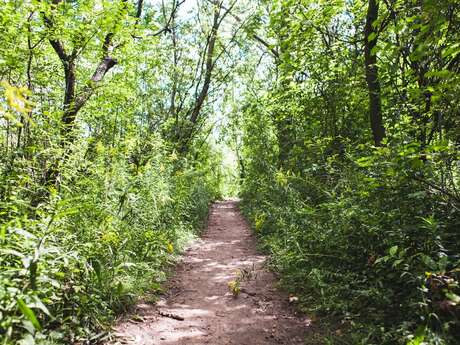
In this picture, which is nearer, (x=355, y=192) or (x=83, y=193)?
(x=83, y=193)

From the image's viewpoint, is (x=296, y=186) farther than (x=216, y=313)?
Yes

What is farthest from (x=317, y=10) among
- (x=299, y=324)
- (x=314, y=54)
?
(x=299, y=324)

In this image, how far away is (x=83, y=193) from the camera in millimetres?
4031

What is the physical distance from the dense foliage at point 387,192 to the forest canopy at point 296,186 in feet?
0.08

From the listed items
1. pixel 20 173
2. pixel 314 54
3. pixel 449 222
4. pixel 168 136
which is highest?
pixel 314 54

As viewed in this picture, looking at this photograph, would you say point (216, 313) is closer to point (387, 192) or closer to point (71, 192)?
point (71, 192)

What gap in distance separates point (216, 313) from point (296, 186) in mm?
4235

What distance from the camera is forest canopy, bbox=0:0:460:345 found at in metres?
2.70

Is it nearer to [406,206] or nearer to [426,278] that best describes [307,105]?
[406,206]

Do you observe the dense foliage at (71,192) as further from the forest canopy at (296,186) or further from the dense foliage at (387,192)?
the dense foliage at (387,192)

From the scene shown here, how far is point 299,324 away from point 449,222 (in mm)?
2047

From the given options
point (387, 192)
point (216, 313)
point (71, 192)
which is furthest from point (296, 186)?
point (71, 192)

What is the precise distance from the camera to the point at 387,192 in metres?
3.94

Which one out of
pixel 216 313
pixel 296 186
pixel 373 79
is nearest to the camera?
pixel 216 313
